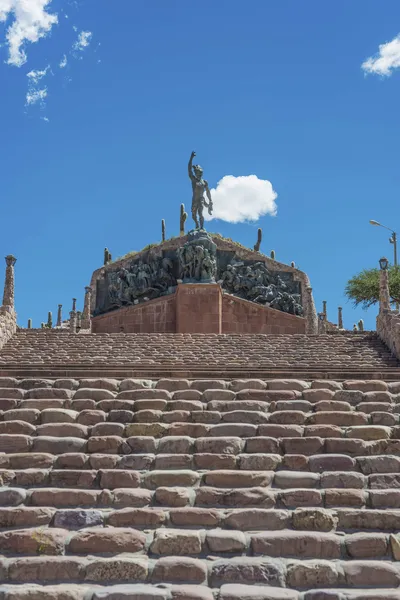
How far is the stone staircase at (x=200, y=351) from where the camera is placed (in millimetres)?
11512

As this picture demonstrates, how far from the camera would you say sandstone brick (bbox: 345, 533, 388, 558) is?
12.1ft

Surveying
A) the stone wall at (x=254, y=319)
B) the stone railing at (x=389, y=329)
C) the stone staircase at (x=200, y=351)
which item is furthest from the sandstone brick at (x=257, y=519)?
the stone wall at (x=254, y=319)

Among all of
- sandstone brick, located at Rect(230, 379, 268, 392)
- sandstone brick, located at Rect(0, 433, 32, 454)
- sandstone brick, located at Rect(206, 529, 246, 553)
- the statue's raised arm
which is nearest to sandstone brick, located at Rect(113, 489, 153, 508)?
sandstone brick, located at Rect(206, 529, 246, 553)

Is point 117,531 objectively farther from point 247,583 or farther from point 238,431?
point 238,431

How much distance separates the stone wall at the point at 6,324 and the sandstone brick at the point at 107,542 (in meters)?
10.9

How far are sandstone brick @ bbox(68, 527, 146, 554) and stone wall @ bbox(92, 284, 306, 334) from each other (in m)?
18.7

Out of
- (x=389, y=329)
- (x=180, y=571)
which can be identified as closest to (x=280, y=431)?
(x=180, y=571)

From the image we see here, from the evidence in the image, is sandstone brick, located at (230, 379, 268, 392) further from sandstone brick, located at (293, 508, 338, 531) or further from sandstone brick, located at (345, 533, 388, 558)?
sandstone brick, located at (345, 533, 388, 558)

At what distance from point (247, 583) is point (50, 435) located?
7.40 feet

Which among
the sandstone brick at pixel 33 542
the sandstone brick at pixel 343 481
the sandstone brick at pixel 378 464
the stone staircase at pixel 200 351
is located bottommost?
the sandstone brick at pixel 33 542

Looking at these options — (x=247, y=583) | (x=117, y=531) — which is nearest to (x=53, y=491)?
(x=117, y=531)

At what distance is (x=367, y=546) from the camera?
371cm

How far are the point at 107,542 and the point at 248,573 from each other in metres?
0.85

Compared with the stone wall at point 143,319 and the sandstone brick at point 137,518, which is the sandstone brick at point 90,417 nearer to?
the sandstone brick at point 137,518
